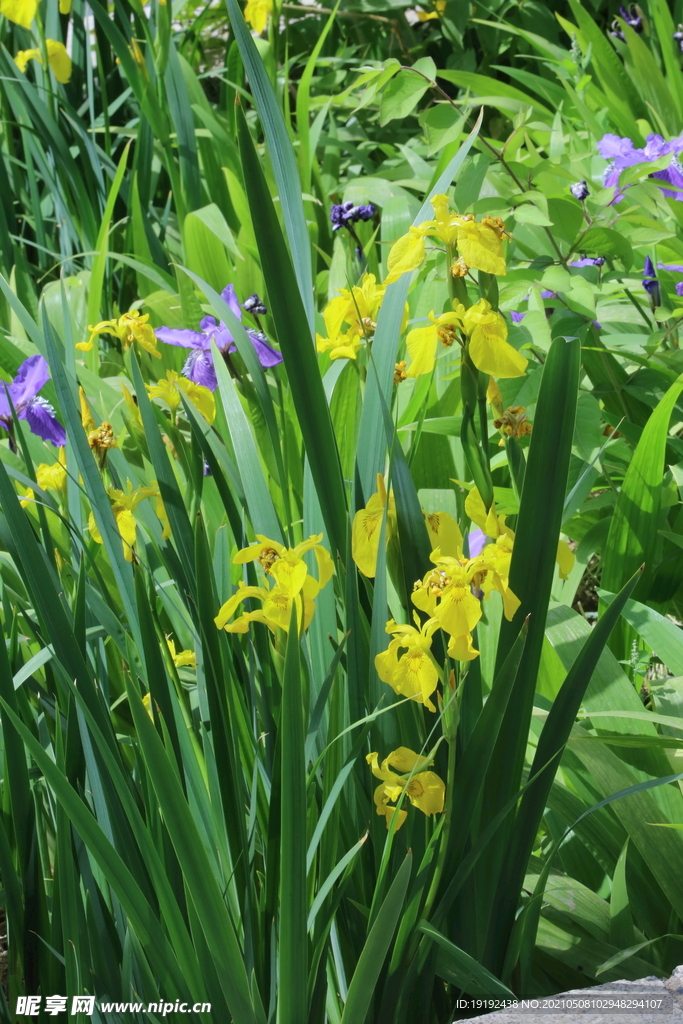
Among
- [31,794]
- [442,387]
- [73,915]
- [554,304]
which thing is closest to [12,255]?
[442,387]

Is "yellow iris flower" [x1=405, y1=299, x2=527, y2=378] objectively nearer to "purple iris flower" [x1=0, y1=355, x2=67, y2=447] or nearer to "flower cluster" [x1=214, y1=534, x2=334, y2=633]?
"flower cluster" [x1=214, y1=534, x2=334, y2=633]

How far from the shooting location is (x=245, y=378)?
803 millimetres

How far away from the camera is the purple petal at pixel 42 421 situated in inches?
42.8

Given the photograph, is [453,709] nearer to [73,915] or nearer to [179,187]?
[73,915]

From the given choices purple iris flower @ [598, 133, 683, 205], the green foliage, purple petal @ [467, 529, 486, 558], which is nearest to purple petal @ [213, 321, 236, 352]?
the green foliage

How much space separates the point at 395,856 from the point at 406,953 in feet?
0.21

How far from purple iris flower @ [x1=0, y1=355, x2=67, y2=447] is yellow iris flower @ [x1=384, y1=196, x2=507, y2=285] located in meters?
0.63

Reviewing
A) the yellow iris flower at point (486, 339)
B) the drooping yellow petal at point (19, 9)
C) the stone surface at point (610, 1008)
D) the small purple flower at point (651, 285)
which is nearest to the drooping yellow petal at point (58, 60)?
the drooping yellow petal at point (19, 9)

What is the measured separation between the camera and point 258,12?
1.67 metres

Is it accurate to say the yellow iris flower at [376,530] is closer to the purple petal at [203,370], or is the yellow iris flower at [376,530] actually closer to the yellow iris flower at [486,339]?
Answer: the yellow iris flower at [486,339]

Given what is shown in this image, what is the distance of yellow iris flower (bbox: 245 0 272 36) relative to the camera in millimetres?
1633

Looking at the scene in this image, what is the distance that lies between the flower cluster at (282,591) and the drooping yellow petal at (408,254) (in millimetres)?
225

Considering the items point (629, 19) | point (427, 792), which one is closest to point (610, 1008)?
point (427, 792)

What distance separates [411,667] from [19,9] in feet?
5.81
